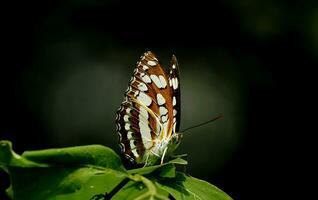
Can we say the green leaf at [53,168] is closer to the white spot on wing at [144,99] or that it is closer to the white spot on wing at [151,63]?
the white spot on wing at [144,99]

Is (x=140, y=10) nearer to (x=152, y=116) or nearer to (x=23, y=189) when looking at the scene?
(x=152, y=116)

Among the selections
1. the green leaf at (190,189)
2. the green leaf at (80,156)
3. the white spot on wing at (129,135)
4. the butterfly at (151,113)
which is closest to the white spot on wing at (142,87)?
the butterfly at (151,113)

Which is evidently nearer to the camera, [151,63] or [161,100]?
[161,100]

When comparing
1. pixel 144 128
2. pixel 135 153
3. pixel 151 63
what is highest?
pixel 151 63

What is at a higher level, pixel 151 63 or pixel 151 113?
pixel 151 63

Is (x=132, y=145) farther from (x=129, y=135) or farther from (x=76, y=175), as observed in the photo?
(x=76, y=175)

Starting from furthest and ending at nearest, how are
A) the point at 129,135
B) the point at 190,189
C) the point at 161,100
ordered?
the point at 129,135 → the point at 161,100 → the point at 190,189

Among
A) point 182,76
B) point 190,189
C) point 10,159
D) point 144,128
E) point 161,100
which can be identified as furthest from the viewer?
point 182,76

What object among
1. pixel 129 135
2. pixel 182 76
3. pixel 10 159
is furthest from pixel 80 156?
pixel 182 76
